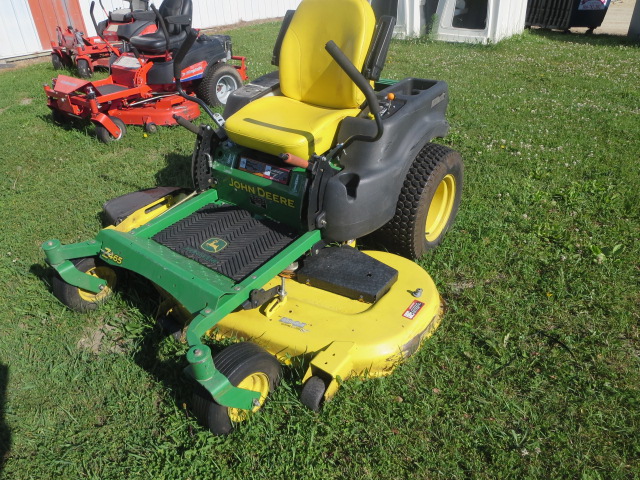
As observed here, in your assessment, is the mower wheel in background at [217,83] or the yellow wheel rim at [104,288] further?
the mower wheel in background at [217,83]

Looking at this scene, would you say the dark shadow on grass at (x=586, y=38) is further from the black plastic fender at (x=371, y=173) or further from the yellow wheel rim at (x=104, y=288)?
the yellow wheel rim at (x=104, y=288)

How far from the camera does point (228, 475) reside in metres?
2.25

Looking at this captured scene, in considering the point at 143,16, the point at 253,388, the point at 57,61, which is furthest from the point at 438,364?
the point at 57,61

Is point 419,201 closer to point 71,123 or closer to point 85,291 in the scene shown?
point 85,291

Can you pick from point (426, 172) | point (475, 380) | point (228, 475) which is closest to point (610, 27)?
point (426, 172)

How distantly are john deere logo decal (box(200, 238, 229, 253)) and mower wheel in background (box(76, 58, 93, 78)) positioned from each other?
7.33 metres

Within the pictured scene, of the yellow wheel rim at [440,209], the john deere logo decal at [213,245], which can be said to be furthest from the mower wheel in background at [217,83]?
the john deere logo decal at [213,245]

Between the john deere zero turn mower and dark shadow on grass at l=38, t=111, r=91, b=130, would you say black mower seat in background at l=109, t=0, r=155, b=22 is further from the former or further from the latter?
the john deere zero turn mower

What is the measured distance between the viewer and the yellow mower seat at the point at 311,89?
10.1ft

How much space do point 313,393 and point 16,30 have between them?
1224 cm

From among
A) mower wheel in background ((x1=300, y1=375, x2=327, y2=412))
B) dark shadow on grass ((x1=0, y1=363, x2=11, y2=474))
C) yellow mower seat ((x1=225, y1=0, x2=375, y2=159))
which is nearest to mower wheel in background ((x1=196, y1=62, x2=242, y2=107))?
yellow mower seat ((x1=225, y1=0, x2=375, y2=159))

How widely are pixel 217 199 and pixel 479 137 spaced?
11.0 feet

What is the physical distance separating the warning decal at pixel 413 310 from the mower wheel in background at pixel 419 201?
0.60 m

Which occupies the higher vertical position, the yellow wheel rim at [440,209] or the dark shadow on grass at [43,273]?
the yellow wheel rim at [440,209]
